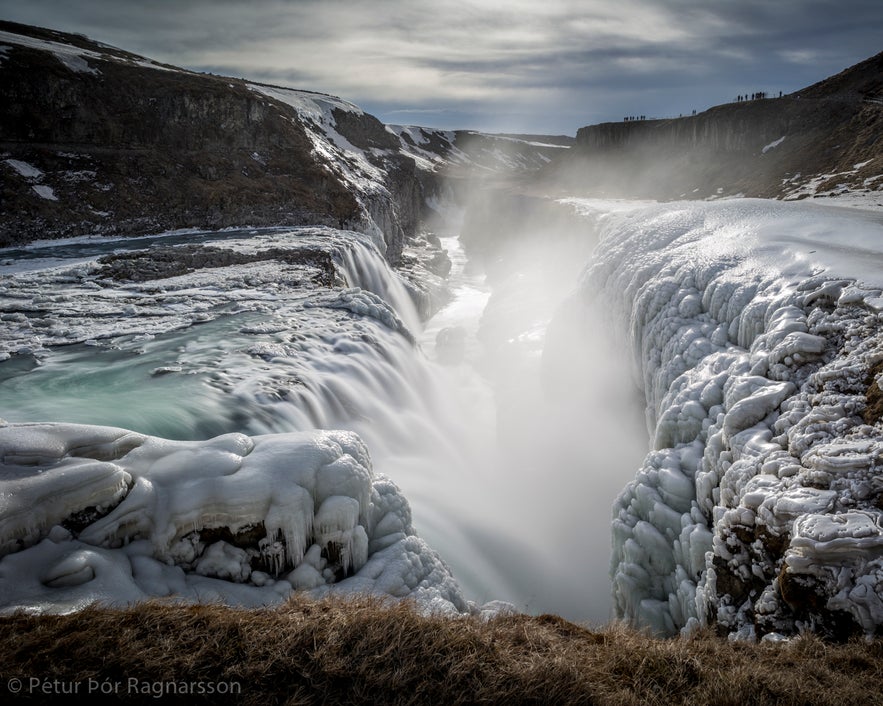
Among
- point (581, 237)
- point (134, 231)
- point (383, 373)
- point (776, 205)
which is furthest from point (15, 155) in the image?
point (776, 205)

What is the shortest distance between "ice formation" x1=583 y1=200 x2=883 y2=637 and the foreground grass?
0.67 metres

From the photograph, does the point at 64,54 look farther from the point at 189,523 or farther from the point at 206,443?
the point at 189,523

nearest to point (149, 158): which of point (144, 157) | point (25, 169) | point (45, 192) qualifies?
point (144, 157)

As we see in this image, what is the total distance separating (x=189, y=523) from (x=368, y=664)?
109 inches

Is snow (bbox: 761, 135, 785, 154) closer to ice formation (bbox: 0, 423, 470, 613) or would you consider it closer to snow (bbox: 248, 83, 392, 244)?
snow (bbox: 248, 83, 392, 244)

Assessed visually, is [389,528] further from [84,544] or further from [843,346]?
[843,346]

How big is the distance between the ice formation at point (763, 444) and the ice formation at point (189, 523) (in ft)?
9.88

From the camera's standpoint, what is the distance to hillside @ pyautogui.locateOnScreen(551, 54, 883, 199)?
3388 cm

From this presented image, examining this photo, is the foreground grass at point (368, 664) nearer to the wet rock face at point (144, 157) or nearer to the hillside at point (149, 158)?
the wet rock face at point (144, 157)

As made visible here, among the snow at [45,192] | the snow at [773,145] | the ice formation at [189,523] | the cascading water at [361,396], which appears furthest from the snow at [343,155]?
the snow at [773,145]

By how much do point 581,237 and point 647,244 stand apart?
48.4ft

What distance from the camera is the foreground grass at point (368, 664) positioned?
10.8 feet

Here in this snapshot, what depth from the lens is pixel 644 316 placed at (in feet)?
38.3

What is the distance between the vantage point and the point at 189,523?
5.30 meters
